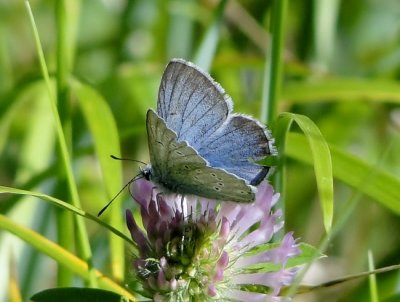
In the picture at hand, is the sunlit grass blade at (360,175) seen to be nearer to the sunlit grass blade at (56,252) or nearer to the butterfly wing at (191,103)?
the butterfly wing at (191,103)

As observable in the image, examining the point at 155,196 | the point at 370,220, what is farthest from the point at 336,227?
the point at 370,220

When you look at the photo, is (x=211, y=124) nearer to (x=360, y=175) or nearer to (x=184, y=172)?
(x=184, y=172)

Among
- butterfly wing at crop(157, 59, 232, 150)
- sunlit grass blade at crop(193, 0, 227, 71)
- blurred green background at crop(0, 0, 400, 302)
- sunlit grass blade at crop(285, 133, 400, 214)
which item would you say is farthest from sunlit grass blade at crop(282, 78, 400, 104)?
butterfly wing at crop(157, 59, 232, 150)

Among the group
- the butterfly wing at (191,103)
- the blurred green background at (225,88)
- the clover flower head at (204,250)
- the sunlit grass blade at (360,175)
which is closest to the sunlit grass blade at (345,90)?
the blurred green background at (225,88)

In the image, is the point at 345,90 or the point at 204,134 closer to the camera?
the point at 204,134

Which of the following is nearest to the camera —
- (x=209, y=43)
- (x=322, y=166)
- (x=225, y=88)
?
(x=322, y=166)

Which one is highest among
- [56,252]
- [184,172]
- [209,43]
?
[209,43]

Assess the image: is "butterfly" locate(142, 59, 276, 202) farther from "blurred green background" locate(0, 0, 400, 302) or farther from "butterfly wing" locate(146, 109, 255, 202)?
"blurred green background" locate(0, 0, 400, 302)

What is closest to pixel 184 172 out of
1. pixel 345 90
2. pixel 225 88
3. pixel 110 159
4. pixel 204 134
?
pixel 204 134
